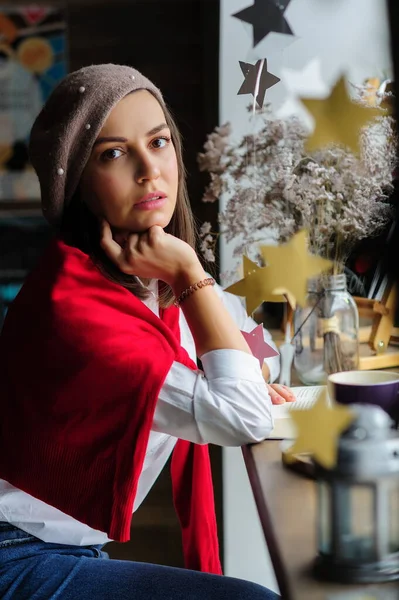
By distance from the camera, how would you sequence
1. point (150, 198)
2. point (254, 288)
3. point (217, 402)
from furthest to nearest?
point (150, 198)
point (217, 402)
point (254, 288)

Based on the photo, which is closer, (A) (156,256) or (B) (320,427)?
(B) (320,427)

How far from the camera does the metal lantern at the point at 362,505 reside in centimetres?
54

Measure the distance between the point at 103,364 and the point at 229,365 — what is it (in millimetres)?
157

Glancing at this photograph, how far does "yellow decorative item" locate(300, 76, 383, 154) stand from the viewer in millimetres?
451

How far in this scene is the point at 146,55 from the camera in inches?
96.8

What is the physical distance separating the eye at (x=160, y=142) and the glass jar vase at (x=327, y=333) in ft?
1.06

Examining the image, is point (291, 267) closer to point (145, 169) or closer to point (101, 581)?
point (145, 169)

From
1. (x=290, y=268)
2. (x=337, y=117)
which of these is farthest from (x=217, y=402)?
(x=337, y=117)

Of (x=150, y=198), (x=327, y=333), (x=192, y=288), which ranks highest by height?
(x=150, y=198)

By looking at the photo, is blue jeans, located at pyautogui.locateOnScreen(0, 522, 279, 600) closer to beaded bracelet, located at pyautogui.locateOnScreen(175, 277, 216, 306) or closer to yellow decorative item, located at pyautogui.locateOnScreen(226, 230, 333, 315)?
beaded bracelet, located at pyautogui.locateOnScreen(175, 277, 216, 306)

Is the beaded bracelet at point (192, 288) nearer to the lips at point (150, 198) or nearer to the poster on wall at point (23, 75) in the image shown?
the lips at point (150, 198)

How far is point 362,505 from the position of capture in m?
0.56

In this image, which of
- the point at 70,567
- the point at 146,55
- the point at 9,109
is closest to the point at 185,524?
the point at 70,567

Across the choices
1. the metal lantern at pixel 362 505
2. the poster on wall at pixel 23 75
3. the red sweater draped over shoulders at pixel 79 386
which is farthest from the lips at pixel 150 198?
the poster on wall at pixel 23 75
